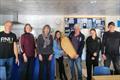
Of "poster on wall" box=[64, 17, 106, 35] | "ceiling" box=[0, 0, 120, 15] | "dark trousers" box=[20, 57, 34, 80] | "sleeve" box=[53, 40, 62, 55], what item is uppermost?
"ceiling" box=[0, 0, 120, 15]

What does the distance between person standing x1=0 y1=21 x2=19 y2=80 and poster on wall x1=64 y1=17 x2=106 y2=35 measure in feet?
24.6

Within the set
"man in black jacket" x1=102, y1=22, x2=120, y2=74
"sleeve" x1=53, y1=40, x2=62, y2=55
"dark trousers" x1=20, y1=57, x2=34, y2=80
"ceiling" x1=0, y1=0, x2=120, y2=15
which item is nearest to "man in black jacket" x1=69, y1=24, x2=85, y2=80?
"man in black jacket" x1=102, y1=22, x2=120, y2=74

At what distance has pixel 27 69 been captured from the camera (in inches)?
221

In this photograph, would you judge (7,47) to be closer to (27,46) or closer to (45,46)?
(27,46)

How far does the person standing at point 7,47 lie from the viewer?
5039 millimetres

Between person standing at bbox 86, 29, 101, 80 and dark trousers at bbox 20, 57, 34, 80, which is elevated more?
person standing at bbox 86, 29, 101, 80

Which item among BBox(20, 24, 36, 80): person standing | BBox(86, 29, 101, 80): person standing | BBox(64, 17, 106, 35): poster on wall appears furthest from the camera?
BBox(64, 17, 106, 35): poster on wall

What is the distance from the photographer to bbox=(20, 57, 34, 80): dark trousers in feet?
18.1

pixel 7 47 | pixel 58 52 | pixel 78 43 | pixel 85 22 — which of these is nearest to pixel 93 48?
pixel 78 43

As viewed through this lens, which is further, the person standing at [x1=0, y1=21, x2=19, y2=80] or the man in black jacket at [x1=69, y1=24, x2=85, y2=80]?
the man in black jacket at [x1=69, y1=24, x2=85, y2=80]

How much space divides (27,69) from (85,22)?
24.3 feet

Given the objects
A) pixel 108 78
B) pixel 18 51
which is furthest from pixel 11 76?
pixel 108 78

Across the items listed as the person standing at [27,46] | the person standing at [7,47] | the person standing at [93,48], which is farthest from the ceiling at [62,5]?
the person standing at [7,47]

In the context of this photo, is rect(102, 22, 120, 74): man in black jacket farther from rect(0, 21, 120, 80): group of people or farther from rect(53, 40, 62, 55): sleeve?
rect(53, 40, 62, 55): sleeve
